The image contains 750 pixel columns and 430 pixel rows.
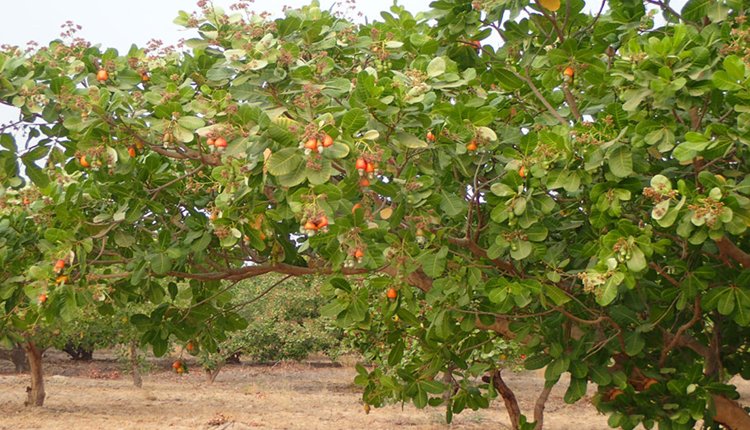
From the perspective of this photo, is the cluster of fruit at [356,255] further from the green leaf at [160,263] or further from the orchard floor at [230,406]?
the orchard floor at [230,406]

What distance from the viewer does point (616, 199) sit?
3699 millimetres

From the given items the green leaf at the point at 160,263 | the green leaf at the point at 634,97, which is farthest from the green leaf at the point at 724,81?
the green leaf at the point at 160,263

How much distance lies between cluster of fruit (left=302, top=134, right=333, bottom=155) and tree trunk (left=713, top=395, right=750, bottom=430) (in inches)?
134

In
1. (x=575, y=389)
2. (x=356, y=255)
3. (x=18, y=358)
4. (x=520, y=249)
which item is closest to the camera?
(x=356, y=255)

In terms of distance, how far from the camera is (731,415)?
5.07 meters

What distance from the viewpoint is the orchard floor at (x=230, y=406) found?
15.8m

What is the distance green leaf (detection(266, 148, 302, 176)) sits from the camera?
296 cm

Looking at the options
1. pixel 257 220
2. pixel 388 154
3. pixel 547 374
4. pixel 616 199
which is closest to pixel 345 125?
pixel 388 154

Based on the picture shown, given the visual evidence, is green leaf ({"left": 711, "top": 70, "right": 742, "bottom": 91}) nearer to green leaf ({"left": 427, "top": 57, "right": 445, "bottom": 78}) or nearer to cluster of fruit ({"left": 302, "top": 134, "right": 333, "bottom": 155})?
green leaf ({"left": 427, "top": 57, "right": 445, "bottom": 78})

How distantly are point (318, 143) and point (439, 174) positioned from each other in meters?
1.29

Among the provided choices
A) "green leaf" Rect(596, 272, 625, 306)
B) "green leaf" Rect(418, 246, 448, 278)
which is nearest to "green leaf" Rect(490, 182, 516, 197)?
"green leaf" Rect(418, 246, 448, 278)

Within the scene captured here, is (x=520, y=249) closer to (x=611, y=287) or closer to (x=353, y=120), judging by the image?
(x=611, y=287)

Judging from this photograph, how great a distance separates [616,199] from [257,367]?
29.6 m

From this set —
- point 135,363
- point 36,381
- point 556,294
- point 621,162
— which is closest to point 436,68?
point 621,162
